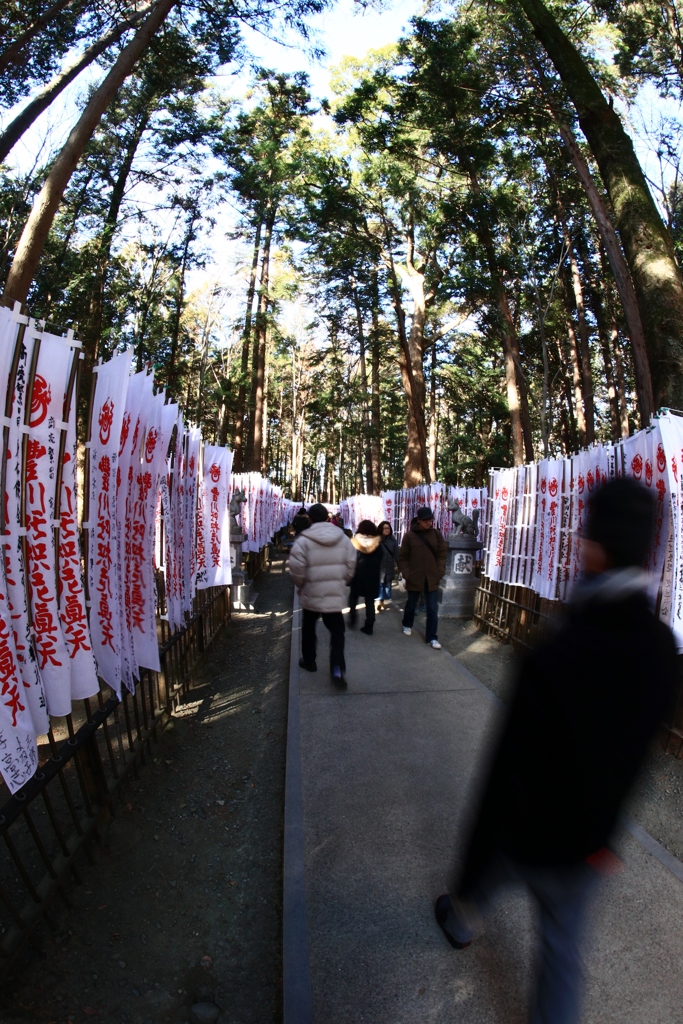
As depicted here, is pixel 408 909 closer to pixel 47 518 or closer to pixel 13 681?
pixel 13 681

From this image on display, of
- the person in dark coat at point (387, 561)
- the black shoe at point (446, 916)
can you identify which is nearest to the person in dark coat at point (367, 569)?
the person in dark coat at point (387, 561)

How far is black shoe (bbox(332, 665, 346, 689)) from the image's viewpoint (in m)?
5.99

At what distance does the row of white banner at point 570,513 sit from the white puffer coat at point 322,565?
2.16 m

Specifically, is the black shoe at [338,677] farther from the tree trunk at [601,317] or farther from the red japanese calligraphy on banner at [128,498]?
the tree trunk at [601,317]

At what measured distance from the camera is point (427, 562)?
306 inches

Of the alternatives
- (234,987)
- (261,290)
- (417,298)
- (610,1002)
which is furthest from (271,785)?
(261,290)

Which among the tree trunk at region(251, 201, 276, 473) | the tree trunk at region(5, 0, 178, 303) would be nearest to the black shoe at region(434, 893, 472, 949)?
the tree trunk at region(5, 0, 178, 303)

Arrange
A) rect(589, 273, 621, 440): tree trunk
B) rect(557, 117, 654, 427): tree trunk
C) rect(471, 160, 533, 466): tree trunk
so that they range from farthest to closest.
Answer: rect(589, 273, 621, 440): tree trunk → rect(471, 160, 533, 466): tree trunk → rect(557, 117, 654, 427): tree trunk

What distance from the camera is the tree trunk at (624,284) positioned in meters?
7.93

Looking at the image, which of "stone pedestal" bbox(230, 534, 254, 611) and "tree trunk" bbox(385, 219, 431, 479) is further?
"tree trunk" bbox(385, 219, 431, 479)

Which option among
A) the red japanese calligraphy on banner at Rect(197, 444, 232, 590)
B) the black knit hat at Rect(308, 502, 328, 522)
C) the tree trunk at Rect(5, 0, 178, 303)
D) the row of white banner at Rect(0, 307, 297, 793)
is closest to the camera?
the row of white banner at Rect(0, 307, 297, 793)

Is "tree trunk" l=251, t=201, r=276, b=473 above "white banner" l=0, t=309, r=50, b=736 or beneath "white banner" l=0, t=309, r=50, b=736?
above

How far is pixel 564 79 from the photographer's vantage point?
862 centimetres

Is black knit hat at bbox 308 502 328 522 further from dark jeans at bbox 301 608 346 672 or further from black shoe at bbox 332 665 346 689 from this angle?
black shoe at bbox 332 665 346 689
